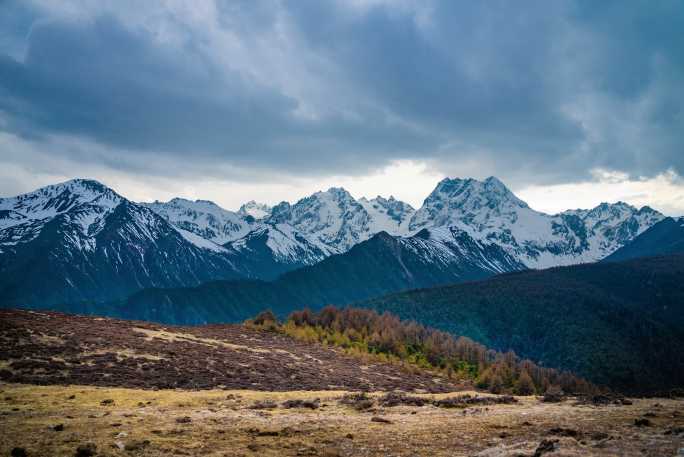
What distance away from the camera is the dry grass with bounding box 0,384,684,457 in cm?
2505

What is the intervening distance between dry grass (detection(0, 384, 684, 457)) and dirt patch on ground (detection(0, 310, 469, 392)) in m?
10.5

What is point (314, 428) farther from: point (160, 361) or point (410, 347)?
point (410, 347)

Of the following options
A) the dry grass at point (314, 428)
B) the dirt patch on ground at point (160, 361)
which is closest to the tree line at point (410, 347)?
the dirt patch on ground at point (160, 361)

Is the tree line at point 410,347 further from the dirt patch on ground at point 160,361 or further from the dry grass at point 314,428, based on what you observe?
the dry grass at point 314,428

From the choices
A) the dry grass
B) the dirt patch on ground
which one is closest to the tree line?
the dirt patch on ground

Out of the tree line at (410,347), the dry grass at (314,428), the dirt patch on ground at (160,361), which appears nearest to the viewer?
the dry grass at (314,428)

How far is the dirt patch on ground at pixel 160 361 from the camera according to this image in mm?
56312

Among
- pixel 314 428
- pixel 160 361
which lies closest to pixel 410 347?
pixel 160 361

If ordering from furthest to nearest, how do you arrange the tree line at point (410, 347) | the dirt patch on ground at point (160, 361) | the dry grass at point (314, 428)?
the tree line at point (410, 347), the dirt patch on ground at point (160, 361), the dry grass at point (314, 428)

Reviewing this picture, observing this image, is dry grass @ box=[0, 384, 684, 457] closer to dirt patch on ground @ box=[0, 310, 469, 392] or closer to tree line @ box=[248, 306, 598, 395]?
dirt patch on ground @ box=[0, 310, 469, 392]

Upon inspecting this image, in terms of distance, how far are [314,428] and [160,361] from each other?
4021cm

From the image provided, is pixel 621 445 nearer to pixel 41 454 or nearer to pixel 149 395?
pixel 41 454

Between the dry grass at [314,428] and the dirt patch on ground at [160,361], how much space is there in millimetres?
10492

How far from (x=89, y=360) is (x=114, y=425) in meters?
33.4
